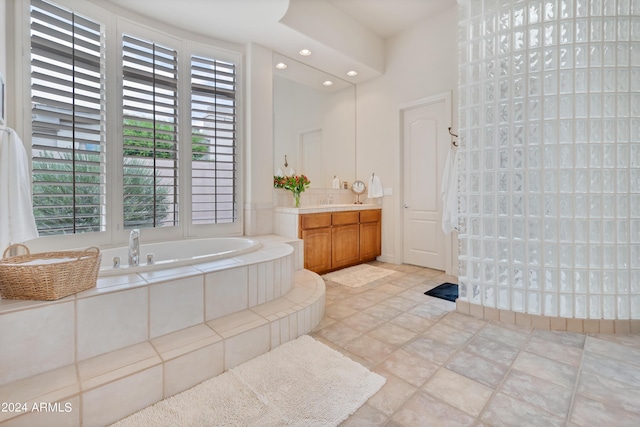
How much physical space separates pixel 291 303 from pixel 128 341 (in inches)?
40.4

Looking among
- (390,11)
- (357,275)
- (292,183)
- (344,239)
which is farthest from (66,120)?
(390,11)

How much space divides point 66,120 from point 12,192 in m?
1.06

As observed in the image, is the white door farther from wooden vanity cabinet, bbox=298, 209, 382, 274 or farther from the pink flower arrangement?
the pink flower arrangement

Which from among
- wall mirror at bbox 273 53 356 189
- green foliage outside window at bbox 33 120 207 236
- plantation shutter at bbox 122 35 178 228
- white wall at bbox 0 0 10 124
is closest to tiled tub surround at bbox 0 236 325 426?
green foliage outside window at bbox 33 120 207 236

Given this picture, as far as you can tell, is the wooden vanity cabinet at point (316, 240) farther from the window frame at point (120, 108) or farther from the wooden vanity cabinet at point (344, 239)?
the window frame at point (120, 108)

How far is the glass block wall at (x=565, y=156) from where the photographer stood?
2.10 m

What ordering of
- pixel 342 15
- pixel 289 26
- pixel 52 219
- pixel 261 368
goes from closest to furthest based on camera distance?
pixel 261 368 < pixel 52 219 < pixel 289 26 < pixel 342 15

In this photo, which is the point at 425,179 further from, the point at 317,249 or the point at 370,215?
the point at 317,249

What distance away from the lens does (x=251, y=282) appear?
2051 mm

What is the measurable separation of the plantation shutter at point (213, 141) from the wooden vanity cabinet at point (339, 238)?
97 cm

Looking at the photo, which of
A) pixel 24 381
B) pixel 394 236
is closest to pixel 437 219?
pixel 394 236

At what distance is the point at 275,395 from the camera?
145 cm

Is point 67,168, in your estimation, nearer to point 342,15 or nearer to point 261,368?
point 261,368

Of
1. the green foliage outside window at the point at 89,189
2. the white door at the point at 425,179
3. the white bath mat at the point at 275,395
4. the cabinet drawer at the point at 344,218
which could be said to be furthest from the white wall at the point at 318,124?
the white bath mat at the point at 275,395
